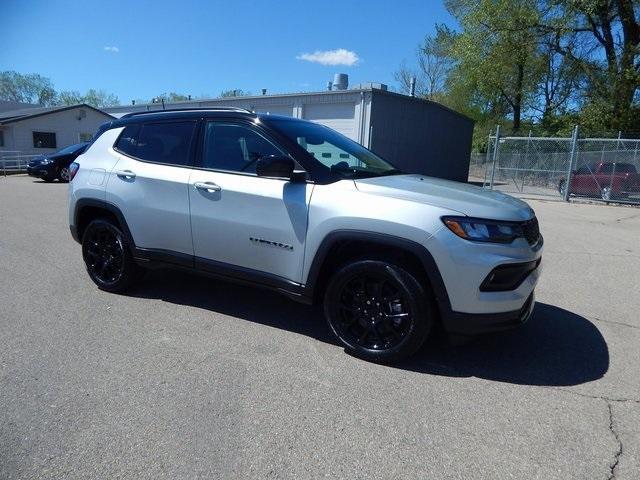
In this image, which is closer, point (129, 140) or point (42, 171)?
point (129, 140)

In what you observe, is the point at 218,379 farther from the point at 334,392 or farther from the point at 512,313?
the point at 512,313

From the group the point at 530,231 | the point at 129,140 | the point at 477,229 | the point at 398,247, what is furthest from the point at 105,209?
the point at 530,231

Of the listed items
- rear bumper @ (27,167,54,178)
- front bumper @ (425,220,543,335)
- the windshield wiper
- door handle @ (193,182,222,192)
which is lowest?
rear bumper @ (27,167,54,178)

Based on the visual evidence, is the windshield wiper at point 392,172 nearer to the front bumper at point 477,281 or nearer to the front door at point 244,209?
the front door at point 244,209

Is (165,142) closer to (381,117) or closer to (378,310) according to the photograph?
(378,310)

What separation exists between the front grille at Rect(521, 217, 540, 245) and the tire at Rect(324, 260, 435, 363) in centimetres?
83

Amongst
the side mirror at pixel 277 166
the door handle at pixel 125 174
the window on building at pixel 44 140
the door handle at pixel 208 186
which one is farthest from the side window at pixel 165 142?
the window on building at pixel 44 140

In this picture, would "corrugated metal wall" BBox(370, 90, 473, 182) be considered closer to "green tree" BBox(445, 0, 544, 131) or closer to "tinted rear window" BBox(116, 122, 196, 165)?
"green tree" BBox(445, 0, 544, 131)

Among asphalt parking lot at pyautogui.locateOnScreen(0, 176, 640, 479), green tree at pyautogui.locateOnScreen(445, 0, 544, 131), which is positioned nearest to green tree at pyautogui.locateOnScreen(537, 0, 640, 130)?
green tree at pyautogui.locateOnScreen(445, 0, 544, 131)

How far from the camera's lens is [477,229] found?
3.17 m

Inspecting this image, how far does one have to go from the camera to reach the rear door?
4.24 meters

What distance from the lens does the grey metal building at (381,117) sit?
1878 centimetres

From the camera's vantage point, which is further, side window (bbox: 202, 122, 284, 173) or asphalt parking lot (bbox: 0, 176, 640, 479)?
side window (bbox: 202, 122, 284, 173)

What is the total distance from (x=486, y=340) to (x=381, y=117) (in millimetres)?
16475
